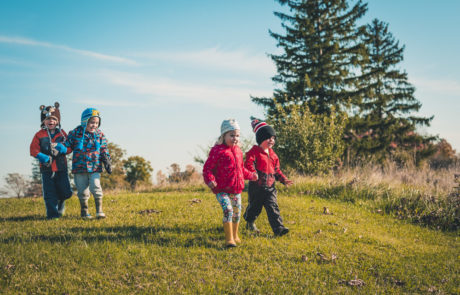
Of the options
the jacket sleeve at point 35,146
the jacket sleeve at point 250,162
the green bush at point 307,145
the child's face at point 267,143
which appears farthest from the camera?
the green bush at point 307,145

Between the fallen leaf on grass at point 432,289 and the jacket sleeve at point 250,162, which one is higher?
the jacket sleeve at point 250,162

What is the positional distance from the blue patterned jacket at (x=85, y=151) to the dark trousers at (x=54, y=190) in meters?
0.74

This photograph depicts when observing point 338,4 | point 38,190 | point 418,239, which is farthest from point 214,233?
point 38,190

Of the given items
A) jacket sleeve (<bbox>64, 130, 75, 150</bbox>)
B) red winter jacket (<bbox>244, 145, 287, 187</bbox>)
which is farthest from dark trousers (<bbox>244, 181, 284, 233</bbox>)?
jacket sleeve (<bbox>64, 130, 75, 150</bbox>)

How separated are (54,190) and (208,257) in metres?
4.37

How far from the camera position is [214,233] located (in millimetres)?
5758

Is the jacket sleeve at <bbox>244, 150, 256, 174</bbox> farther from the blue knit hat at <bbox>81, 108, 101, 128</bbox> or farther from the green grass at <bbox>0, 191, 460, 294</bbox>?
the blue knit hat at <bbox>81, 108, 101, 128</bbox>

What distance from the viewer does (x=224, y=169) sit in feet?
16.4

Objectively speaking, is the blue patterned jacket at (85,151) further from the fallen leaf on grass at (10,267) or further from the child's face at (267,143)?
the child's face at (267,143)

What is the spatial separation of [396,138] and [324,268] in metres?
27.1

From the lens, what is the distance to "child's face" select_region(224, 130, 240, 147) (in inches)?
200

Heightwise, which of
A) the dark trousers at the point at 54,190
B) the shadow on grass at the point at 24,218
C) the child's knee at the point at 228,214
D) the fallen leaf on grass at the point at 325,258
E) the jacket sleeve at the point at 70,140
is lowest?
the fallen leaf on grass at the point at 325,258

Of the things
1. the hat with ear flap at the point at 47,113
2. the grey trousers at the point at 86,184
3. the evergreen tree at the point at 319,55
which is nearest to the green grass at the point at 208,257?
the grey trousers at the point at 86,184

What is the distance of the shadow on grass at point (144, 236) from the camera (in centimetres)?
518
